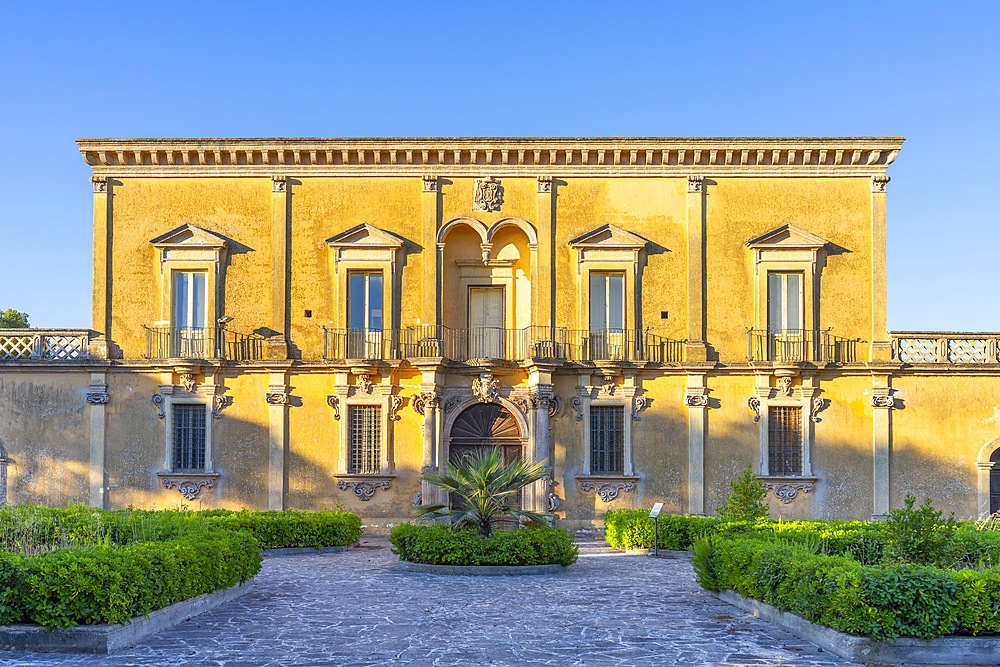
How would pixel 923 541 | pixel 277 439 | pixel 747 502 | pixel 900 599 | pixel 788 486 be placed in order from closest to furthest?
pixel 900 599, pixel 923 541, pixel 747 502, pixel 788 486, pixel 277 439

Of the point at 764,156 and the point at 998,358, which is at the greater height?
the point at 764,156

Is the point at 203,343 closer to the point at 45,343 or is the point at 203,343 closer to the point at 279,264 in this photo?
the point at 279,264

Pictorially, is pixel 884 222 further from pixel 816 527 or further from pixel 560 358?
pixel 816 527

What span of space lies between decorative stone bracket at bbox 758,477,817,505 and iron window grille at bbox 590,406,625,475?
11.7ft

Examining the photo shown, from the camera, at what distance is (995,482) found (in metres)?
26.4

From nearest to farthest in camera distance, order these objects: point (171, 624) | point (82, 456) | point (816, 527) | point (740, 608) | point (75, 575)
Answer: point (75, 575), point (171, 624), point (740, 608), point (816, 527), point (82, 456)

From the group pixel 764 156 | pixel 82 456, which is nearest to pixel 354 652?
pixel 82 456

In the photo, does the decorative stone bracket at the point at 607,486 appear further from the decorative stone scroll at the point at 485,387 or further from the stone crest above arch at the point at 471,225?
the stone crest above arch at the point at 471,225

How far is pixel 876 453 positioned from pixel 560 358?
8.23 meters

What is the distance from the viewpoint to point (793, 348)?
2652cm

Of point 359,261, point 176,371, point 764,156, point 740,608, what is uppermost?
point 764,156

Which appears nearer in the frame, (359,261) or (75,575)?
(75,575)

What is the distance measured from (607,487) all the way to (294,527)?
328 inches

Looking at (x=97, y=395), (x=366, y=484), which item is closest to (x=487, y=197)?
(x=366, y=484)
